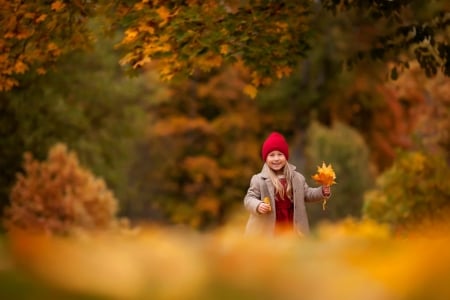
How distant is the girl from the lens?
848 centimetres

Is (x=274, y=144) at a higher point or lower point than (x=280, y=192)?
higher

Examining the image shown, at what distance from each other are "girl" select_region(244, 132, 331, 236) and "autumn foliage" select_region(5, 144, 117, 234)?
15.0 m

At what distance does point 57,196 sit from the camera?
24.0m

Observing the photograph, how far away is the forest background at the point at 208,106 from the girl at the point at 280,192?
5.68 feet

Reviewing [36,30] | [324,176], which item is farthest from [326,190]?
[36,30]

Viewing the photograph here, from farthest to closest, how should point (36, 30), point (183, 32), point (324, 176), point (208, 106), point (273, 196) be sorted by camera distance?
point (208, 106), point (36, 30), point (183, 32), point (273, 196), point (324, 176)

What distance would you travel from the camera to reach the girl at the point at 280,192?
8.48 metres

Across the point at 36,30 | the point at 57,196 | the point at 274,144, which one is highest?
the point at 57,196

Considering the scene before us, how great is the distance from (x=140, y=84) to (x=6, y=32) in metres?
22.7

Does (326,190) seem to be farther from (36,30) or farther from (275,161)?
(36,30)

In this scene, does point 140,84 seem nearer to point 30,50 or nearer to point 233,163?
point 233,163

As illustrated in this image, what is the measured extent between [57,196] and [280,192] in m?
16.0

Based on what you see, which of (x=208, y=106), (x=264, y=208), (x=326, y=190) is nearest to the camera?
(x=264, y=208)

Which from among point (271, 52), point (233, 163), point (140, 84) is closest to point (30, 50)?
point (271, 52)
